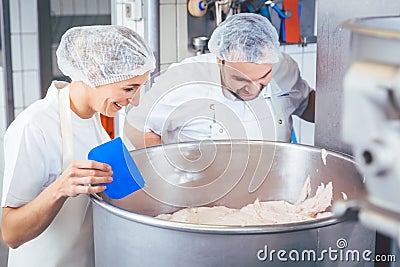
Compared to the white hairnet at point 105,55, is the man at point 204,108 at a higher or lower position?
lower

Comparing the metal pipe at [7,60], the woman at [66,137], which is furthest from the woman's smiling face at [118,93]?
the metal pipe at [7,60]

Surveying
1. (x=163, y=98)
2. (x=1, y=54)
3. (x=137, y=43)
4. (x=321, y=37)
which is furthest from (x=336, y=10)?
(x=1, y=54)

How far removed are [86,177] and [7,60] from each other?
1.88 m

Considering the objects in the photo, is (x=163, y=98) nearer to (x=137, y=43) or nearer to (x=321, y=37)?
(x=137, y=43)

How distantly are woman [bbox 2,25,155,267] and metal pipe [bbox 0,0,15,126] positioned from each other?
57.0 inches

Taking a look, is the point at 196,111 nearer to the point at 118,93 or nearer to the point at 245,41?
the point at 118,93

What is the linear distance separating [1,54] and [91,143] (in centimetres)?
161

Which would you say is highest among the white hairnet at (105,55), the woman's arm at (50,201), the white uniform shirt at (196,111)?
the white hairnet at (105,55)

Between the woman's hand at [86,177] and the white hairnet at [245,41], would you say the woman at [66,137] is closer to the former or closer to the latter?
the woman's hand at [86,177]

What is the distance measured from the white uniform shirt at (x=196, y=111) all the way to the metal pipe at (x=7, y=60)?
168 cm

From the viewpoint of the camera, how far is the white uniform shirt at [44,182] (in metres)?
1.20

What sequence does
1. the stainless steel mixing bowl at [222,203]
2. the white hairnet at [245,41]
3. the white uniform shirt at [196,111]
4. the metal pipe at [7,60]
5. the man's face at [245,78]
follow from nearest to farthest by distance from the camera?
the stainless steel mixing bowl at [222,203], the white uniform shirt at [196,111], the man's face at [245,78], the white hairnet at [245,41], the metal pipe at [7,60]

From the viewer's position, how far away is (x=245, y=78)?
1346 mm

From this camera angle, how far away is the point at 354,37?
388mm
